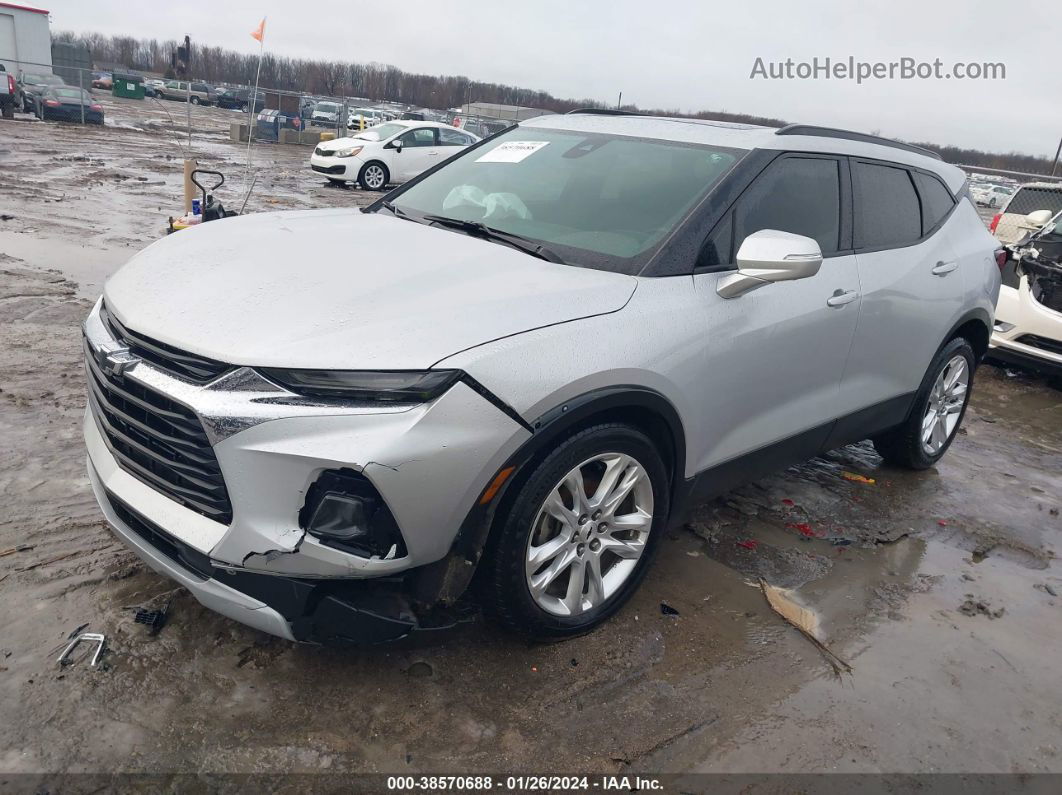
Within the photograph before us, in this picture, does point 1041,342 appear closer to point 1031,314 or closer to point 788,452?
point 1031,314

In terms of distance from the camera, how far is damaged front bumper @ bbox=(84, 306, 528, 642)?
7.13 ft

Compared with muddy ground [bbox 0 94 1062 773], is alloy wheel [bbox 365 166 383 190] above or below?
below

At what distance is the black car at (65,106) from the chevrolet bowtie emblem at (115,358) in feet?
94.8

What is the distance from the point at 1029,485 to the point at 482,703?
4171 mm

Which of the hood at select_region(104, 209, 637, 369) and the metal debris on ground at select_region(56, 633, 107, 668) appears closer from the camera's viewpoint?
the hood at select_region(104, 209, 637, 369)

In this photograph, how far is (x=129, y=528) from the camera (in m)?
2.59

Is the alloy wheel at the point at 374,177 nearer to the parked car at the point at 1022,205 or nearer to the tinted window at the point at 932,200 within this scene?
the parked car at the point at 1022,205

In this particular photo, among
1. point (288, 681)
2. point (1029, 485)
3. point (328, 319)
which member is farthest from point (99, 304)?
point (1029, 485)

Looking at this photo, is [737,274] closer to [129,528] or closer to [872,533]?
[872,533]

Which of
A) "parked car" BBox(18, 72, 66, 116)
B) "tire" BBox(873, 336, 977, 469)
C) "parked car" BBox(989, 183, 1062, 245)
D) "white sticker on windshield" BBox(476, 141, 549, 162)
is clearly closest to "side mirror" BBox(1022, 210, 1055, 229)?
"parked car" BBox(989, 183, 1062, 245)

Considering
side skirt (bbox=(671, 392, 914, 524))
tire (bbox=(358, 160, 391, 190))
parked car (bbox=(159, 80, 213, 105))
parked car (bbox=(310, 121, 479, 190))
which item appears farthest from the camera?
parked car (bbox=(159, 80, 213, 105))

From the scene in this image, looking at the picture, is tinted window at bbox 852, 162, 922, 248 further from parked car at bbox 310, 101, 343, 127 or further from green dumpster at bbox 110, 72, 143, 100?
Answer: green dumpster at bbox 110, 72, 143, 100

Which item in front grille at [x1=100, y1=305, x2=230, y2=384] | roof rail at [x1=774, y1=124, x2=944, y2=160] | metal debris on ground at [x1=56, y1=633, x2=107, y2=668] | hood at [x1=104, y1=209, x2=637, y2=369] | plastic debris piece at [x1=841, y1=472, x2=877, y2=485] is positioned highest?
roof rail at [x1=774, y1=124, x2=944, y2=160]

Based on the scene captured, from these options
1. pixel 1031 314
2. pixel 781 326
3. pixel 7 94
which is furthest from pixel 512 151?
Result: pixel 7 94
